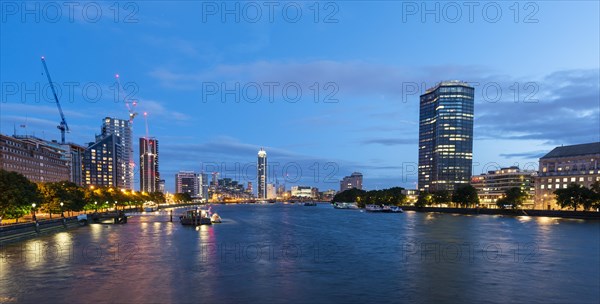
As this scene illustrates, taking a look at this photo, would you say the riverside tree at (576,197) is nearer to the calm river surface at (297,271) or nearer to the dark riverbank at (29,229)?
the calm river surface at (297,271)

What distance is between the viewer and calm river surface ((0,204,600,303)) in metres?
36.6

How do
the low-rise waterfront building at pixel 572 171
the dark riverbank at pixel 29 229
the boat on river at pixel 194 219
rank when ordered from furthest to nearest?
the low-rise waterfront building at pixel 572 171
the boat on river at pixel 194 219
the dark riverbank at pixel 29 229

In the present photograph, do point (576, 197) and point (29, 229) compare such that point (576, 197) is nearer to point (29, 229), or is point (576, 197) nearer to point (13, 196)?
point (29, 229)

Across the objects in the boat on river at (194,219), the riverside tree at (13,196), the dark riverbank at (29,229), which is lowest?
the boat on river at (194,219)

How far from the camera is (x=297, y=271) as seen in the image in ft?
155

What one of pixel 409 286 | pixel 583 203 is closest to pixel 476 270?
pixel 409 286

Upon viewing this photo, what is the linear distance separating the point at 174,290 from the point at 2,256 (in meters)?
32.8

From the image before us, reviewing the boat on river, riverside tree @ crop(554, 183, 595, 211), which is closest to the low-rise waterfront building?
riverside tree @ crop(554, 183, 595, 211)

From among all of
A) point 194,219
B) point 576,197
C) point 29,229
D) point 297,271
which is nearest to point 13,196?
point 29,229

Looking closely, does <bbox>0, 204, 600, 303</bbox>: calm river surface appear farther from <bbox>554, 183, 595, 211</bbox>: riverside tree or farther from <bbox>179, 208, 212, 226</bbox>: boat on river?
<bbox>554, 183, 595, 211</bbox>: riverside tree

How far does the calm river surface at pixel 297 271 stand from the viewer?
36594 millimetres

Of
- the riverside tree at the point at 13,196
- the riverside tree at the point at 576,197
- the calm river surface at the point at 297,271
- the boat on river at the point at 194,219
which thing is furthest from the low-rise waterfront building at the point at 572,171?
the riverside tree at the point at 13,196

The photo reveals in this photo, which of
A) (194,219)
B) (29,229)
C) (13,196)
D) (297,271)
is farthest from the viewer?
(194,219)

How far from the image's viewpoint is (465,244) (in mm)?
72312
